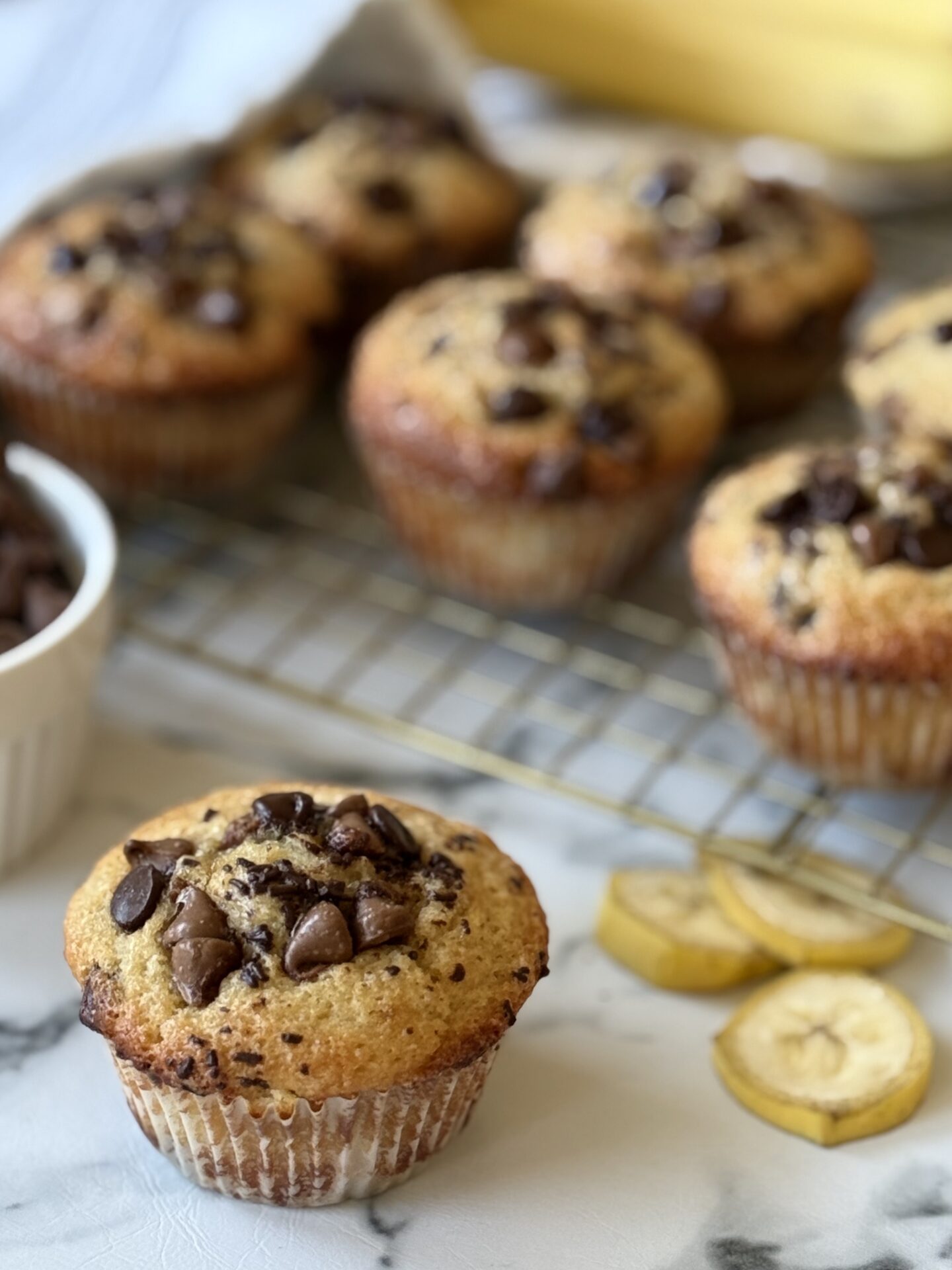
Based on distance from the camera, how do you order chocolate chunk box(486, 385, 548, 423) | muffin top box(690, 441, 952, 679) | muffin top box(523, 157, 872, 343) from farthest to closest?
1. muffin top box(523, 157, 872, 343)
2. chocolate chunk box(486, 385, 548, 423)
3. muffin top box(690, 441, 952, 679)

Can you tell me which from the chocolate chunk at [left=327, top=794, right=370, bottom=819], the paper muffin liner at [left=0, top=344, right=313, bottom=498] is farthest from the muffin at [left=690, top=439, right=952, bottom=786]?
the paper muffin liner at [left=0, top=344, right=313, bottom=498]

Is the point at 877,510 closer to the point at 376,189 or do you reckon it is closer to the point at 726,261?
the point at 726,261

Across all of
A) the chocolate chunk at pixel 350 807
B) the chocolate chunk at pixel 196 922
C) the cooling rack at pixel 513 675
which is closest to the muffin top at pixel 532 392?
the cooling rack at pixel 513 675

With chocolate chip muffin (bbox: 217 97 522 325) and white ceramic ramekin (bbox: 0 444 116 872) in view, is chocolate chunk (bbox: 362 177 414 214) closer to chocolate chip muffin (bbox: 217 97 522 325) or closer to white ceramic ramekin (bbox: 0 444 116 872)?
chocolate chip muffin (bbox: 217 97 522 325)

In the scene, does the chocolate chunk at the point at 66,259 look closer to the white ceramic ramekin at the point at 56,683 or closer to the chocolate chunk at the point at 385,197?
the white ceramic ramekin at the point at 56,683

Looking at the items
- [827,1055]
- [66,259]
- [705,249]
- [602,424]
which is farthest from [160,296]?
[827,1055]
